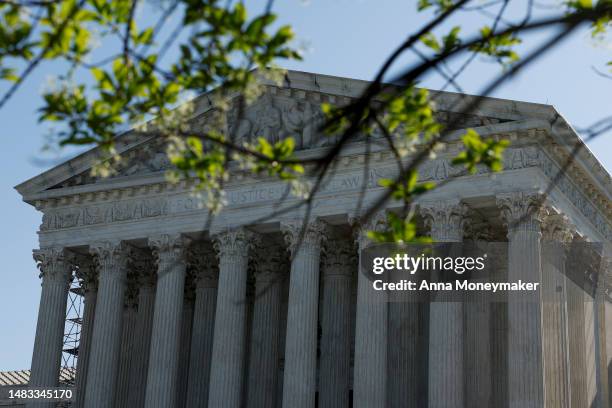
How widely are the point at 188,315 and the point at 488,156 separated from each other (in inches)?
1620

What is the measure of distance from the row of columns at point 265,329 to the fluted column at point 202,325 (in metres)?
0.05

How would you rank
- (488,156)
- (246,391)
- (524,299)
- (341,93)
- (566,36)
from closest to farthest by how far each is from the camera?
(566,36) < (488,156) < (524,299) < (341,93) < (246,391)

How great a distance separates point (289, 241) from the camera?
4278cm

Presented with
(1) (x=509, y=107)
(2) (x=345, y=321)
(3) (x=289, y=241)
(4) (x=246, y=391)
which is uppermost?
(1) (x=509, y=107)

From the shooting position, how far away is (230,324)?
4300cm

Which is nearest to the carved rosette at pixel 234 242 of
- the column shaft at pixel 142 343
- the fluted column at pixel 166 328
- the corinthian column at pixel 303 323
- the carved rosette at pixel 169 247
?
the fluted column at pixel 166 328

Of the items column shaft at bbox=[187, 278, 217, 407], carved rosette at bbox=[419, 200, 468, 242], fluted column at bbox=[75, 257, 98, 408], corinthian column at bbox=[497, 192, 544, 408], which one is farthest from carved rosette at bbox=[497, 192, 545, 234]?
fluted column at bbox=[75, 257, 98, 408]

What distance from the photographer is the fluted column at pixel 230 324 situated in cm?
4256

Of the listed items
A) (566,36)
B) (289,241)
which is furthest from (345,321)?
(566,36)

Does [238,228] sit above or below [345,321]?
above

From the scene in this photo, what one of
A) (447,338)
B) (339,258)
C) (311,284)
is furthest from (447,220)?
(339,258)

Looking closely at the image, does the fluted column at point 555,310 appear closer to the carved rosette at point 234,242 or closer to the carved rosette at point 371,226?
the carved rosette at point 371,226

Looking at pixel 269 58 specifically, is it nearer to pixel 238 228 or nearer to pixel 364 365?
pixel 364 365

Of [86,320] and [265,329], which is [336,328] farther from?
[86,320]
